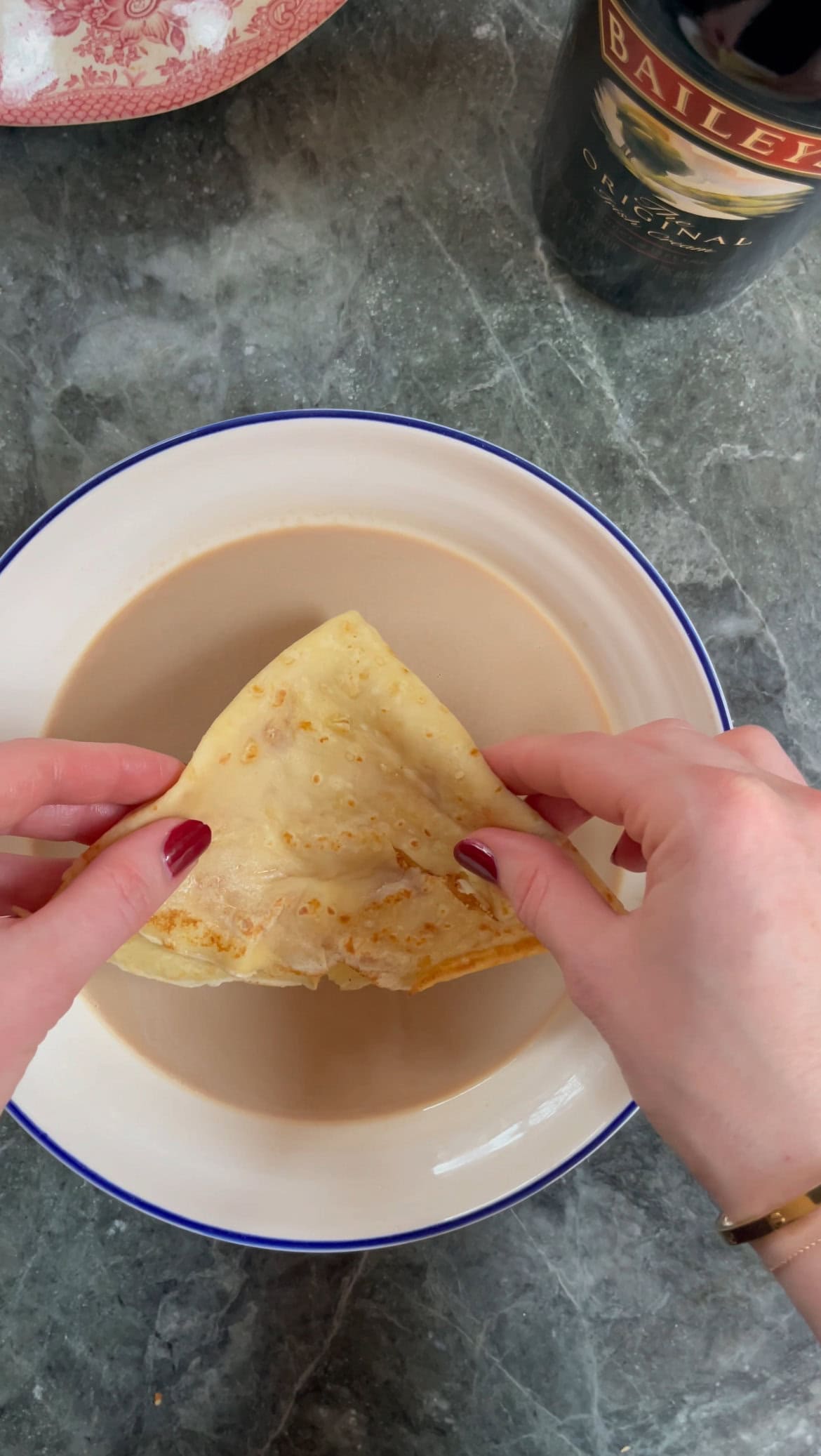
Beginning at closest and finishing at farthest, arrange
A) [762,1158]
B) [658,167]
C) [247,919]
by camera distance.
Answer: [762,1158] → [658,167] → [247,919]

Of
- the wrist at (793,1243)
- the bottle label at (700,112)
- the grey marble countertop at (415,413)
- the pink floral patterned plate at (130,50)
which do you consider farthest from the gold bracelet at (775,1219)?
the pink floral patterned plate at (130,50)

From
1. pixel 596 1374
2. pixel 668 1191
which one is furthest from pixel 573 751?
pixel 596 1374

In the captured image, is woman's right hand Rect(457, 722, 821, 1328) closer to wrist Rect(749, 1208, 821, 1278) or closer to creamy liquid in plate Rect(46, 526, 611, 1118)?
wrist Rect(749, 1208, 821, 1278)

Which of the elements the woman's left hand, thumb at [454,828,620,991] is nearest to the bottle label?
thumb at [454,828,620,991]

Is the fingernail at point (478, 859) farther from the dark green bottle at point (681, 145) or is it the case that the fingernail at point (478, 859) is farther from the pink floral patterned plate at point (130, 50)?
the pink floral patterned plate at point (130, 50)

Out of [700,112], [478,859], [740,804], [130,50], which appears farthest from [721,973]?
[130,50]

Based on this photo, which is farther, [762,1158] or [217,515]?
[217,515]

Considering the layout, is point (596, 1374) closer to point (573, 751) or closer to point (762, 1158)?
point (762, 1158)
